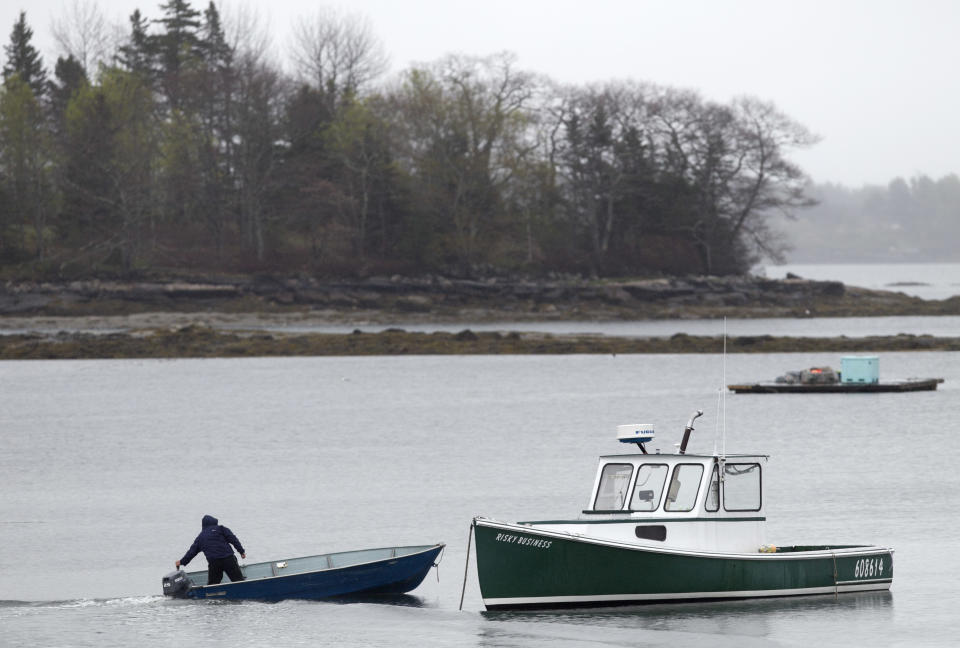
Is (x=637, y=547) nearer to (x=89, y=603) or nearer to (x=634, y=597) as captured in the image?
(x=634, y=597)

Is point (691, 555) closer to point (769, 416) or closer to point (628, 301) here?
point (769, 416)

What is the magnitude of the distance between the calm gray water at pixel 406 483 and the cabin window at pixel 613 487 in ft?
5.46

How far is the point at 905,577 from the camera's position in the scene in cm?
2339

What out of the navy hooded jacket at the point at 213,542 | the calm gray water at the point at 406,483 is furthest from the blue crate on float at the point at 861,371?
the navy hooded jacket at the point at 213,542

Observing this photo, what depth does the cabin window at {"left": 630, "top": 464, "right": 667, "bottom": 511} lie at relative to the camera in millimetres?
19797

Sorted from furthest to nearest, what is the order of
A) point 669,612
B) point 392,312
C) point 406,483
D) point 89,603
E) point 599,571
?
point 392,312 → point 406,483 → point 89,603 → point 669,612 → point 599,571

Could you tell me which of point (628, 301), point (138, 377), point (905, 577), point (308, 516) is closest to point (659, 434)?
point (308, 516)

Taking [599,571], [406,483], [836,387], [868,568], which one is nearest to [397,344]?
[836,387]

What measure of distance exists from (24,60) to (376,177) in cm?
3838

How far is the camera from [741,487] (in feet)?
66.1

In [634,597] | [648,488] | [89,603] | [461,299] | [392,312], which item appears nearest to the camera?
[634,597]

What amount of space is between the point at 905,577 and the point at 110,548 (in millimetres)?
16384

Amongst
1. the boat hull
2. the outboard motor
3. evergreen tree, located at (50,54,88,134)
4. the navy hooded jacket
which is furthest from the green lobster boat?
evergreen tree, located at (50,54,88,134)

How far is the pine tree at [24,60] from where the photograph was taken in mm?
113625
